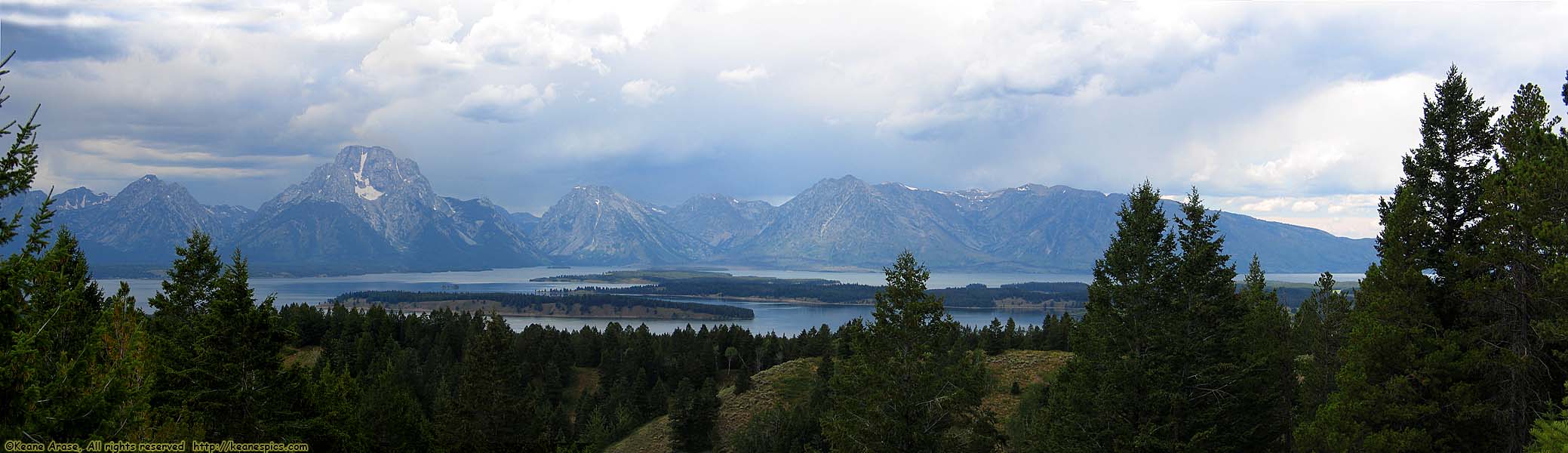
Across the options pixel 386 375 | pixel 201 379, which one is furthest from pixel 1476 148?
pixel 386 375

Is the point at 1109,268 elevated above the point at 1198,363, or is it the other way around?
the point at 1109,268

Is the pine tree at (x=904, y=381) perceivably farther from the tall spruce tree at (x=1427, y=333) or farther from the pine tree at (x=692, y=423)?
the pine tree at (x=692, y=423)

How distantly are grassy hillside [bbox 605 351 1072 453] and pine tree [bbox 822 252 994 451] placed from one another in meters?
29.5

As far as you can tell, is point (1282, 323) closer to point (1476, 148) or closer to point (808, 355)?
point (1476, 148)

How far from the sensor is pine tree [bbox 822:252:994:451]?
22.9 metres

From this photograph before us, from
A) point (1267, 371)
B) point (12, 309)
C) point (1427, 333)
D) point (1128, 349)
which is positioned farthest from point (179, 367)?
point (1267, 371)

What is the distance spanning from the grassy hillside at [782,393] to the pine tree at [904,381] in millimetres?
29483

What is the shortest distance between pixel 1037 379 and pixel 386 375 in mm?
44791

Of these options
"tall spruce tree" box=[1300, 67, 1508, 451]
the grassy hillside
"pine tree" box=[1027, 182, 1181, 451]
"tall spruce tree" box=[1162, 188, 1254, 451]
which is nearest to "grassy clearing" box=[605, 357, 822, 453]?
the grassy hillside

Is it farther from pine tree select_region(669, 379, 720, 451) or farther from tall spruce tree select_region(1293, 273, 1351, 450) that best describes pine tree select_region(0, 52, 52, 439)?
pine tree select_region(669, 379, 720, 451)

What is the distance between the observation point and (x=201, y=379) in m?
19.3

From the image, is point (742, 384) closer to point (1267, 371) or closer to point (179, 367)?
point (1267, 371)

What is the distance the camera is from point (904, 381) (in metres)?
23.1

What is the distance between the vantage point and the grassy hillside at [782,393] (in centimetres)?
5678
